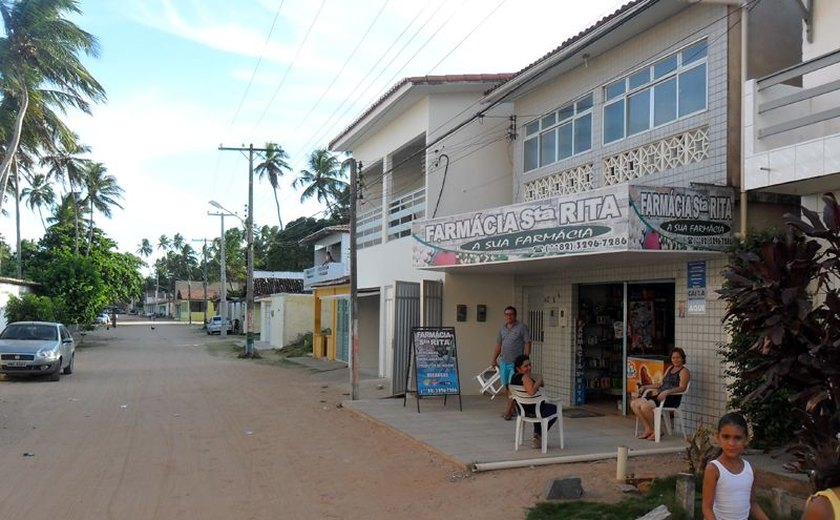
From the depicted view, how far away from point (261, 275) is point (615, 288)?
4414cm

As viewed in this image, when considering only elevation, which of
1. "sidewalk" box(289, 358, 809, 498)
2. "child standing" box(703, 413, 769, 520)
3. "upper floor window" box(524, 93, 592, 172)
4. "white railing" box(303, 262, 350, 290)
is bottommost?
"sidewalk" box(289, 358, 809, 498)

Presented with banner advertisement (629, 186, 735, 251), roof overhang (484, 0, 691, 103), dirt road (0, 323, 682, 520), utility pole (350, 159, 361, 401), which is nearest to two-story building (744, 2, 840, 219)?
banner advertisement (629, 186, 735, 251)

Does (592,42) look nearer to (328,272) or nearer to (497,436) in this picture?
(497,436)

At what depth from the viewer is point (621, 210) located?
9.55 metres

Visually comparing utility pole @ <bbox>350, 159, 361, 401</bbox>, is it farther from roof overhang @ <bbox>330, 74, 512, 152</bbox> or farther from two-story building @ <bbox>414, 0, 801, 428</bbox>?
roof overhang @ <bbox>330, 74, 512, 152</bbox>

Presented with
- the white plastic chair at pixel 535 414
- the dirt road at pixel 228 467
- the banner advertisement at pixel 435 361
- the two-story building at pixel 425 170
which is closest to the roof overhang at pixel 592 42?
the two-story building at pixel 425 170

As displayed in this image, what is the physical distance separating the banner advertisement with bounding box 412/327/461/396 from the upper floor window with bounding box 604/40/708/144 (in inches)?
182

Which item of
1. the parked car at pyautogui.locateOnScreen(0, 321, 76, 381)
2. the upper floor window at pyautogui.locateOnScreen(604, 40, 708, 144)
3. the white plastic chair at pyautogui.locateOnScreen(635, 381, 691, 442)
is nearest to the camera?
the white plastic chair at pyautogui.locateOnScreen(635, 381, 691, 442)

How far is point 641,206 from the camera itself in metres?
9.53

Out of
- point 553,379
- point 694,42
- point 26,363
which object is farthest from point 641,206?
point 26,363

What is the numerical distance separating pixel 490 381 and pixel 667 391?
17.4 feet

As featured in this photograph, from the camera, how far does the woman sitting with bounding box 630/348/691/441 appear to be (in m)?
9.78

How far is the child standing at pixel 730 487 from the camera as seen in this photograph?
407cm

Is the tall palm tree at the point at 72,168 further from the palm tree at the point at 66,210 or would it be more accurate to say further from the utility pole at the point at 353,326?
the utility pole at the point at 353,326
